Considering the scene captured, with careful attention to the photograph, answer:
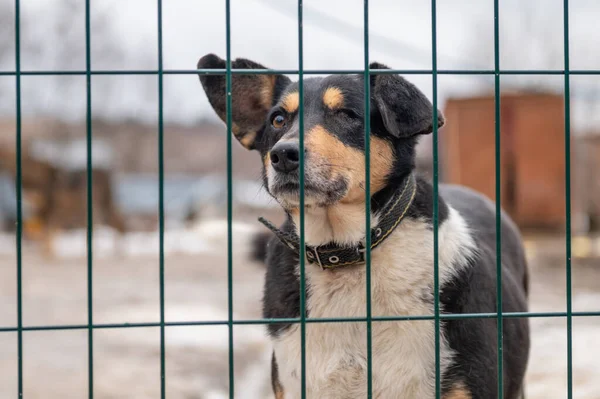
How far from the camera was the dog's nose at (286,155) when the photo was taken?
2271 mm

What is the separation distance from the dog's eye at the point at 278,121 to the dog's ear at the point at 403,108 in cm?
36

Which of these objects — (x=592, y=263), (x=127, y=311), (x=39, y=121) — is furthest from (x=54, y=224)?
(x=592, y=263)

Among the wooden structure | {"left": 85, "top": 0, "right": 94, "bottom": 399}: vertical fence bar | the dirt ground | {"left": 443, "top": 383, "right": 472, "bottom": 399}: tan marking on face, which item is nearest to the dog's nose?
{"left": 85, "top": 0, "right": 94, "bottom": 399}: vertical fence bar

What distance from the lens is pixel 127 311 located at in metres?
6.82

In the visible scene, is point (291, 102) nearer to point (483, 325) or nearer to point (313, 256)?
point (313, 256)

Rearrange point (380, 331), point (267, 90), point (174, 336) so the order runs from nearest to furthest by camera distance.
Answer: point (380, 331)
point (267, 90)
point (174, 336)

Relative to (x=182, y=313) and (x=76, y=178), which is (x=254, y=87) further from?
(x=76, y=178)

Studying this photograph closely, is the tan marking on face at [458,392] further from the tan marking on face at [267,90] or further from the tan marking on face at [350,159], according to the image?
the tan marking on face at [267,90]

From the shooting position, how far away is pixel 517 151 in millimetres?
11414

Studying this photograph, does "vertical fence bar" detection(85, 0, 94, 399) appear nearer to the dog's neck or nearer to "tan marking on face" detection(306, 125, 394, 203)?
"tan marking on face" detection(306, 125, 394, 203)

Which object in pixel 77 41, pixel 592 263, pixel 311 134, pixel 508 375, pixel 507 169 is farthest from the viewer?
pixel 77 41

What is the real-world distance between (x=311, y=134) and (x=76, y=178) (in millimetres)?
12024

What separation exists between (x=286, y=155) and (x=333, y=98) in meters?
0.43

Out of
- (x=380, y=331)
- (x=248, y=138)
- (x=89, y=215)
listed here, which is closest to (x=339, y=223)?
(x=380, y=331)
